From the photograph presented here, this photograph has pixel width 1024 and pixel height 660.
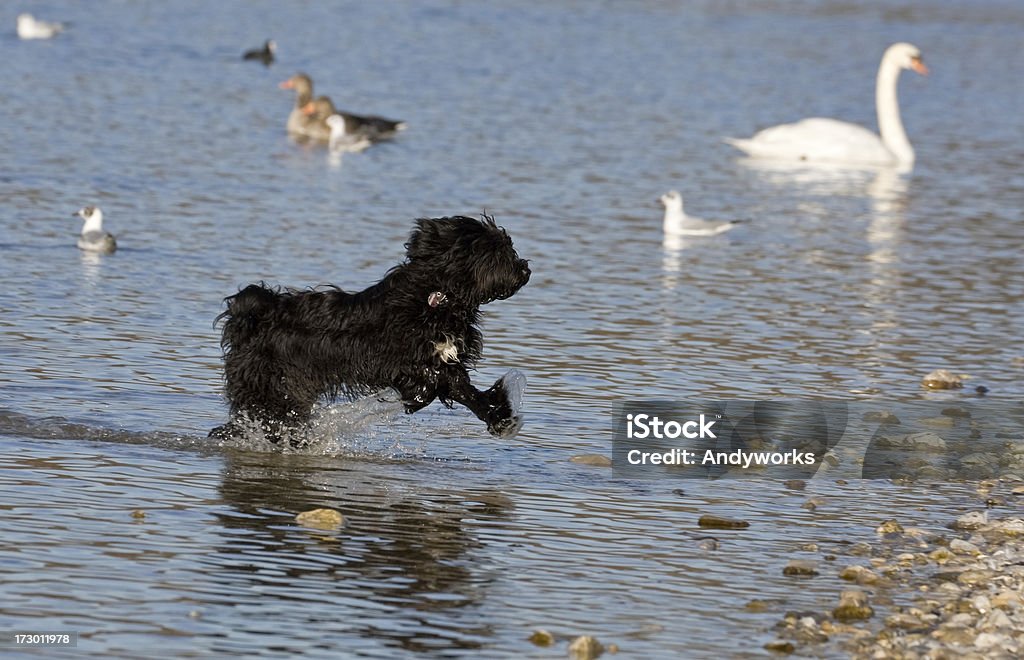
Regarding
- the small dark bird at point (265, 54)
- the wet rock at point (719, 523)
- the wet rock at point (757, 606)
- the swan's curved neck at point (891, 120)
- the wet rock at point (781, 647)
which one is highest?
the small dark bird at point (265, 54)

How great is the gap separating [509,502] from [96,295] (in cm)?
447

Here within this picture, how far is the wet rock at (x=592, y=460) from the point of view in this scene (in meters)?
7.31

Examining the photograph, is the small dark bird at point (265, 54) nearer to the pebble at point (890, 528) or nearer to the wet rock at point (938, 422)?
the wet rock at point (938, 422)

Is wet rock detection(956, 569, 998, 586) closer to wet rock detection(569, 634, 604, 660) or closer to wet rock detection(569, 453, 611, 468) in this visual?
wet rock detection(569, 634, 604, 660)

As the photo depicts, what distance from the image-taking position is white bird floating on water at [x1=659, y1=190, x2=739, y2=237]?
1344cm

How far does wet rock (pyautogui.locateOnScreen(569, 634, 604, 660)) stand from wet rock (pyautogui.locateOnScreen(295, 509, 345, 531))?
1.36 meters

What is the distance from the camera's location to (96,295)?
33.8ft

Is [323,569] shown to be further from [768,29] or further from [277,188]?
[768,29]

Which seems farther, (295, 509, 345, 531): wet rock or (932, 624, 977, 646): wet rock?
(295, 509, 345, 531): wet rock

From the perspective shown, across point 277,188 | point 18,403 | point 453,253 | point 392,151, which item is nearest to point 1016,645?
point 453,253

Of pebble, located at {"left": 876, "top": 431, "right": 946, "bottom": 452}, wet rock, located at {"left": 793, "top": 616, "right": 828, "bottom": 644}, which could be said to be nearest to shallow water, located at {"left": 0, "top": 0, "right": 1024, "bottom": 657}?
wet rock, located at {"left": 793, "top": 616, "right": 828, "bottom": 644}

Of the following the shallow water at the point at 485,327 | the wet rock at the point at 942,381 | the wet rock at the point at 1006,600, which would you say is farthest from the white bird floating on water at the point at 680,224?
the wet rock at the point at 1006,600

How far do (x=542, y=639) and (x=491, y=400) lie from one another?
222cm

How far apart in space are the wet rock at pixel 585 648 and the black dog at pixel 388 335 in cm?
215
